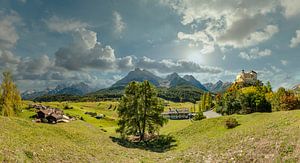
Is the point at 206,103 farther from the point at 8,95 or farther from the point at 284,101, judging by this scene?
the point at 8,95

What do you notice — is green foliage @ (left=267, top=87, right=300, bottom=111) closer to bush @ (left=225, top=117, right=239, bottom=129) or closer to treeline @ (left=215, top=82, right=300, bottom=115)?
treeline @ (left=215, top=82, right=300, bottom=115)

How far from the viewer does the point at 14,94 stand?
75.1m

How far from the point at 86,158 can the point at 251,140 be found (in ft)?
72.4

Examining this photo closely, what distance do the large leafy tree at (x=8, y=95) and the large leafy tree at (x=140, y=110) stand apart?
33338 mm

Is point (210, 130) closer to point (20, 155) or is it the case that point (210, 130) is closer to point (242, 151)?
point (242, 151)

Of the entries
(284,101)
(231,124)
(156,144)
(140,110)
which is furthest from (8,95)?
(284,101)

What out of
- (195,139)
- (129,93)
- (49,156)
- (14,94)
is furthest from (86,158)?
(14,94)

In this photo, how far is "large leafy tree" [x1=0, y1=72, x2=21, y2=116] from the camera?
7231 centimetres

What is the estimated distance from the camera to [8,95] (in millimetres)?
73438

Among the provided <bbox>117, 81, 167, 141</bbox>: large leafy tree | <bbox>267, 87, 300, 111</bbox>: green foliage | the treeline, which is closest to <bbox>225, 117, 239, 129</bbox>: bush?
<bbox>117, 81, 167, 141</bbox>: large leafy tree

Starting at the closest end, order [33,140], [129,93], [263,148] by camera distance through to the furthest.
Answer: [263,148] → [33,140] → [129,93]

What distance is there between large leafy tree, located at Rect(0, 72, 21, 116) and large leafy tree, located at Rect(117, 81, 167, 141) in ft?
109

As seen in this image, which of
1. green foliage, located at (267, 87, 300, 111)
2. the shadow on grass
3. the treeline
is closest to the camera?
the shadow on grass

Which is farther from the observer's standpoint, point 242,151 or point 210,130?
point 210,130
